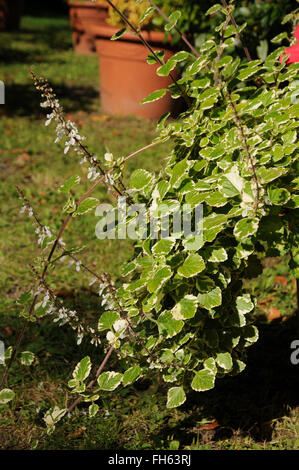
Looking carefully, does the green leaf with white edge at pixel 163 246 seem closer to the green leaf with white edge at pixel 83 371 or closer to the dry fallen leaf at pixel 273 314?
the green leaf with white edge at pixel 83 371

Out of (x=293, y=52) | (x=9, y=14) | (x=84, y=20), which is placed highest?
(x=9, y=14)

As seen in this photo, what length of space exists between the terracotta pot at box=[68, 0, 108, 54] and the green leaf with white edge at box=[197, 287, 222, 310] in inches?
270

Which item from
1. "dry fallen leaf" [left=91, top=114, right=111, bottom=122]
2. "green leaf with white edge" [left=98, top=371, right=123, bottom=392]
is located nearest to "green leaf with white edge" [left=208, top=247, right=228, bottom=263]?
"green leaf with white edge" [left=98, top=371, right=123, bottom=392]

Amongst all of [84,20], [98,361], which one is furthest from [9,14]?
[98,361]

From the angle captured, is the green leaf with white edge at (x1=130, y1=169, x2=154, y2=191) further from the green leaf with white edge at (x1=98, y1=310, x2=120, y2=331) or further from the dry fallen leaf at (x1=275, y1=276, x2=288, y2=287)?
the dry fallen leaf at (x1=275, y1=276, x2=288, y2=287)

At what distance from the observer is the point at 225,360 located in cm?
170

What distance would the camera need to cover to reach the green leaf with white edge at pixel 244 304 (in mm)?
1674

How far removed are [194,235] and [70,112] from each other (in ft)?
15.5

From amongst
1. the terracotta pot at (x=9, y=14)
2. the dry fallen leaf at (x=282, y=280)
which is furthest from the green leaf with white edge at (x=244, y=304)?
the terracotta pot at (x=9, y=14)

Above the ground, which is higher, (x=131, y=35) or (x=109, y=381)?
(x=131, y=35)

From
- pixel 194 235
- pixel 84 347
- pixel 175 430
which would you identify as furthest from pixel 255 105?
pixel 84 347

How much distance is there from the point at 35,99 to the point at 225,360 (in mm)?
5315

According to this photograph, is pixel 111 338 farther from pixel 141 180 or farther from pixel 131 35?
pixel 131 35

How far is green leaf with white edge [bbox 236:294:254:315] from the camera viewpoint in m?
1.67
